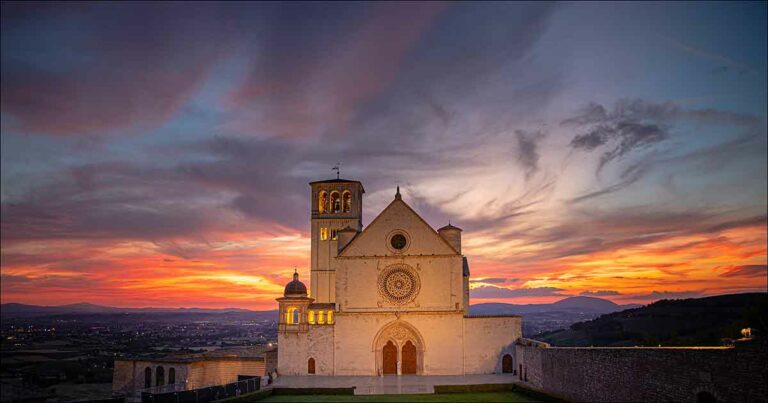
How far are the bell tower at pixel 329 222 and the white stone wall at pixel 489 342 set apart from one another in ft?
35.7

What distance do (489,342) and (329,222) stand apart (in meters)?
14.5

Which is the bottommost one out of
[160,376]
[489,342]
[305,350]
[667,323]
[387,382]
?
[667,323]

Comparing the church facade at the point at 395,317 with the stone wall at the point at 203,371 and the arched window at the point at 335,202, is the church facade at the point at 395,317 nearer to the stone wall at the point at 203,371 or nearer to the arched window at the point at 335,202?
the stone wall at the point at 203,371

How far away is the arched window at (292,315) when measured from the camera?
39.8 m

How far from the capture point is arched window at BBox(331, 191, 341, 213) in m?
46.1

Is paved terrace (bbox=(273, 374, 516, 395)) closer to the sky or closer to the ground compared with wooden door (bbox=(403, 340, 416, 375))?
closer to the ground

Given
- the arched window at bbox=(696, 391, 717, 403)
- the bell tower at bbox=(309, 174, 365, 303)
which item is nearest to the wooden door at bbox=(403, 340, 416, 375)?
the bell tower at bbox=(309, 174, 365, 303)


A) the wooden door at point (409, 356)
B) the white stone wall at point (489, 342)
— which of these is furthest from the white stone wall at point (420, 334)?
the wooden door at point (409, 356)

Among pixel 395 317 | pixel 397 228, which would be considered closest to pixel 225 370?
pixel 395 317

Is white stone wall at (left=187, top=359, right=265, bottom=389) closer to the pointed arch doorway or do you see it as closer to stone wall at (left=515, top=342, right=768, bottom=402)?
the pointed arch doorway

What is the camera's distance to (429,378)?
120ft

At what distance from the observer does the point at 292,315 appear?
131 feet

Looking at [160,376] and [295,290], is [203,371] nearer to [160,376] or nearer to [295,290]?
[160,376]

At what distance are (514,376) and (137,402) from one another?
22.2 meters
